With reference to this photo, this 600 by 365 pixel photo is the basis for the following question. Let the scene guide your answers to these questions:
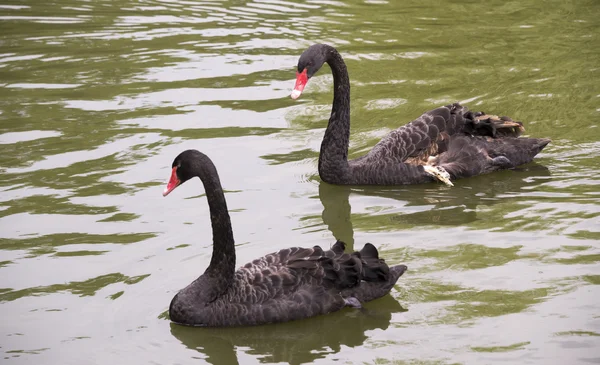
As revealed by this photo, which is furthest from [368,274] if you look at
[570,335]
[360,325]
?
[570,335]

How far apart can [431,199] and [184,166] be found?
111 inches

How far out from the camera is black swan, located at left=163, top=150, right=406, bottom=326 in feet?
20.8

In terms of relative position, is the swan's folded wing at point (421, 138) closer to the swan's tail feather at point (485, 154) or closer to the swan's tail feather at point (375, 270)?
the swan's tail feather at point (485, 154)

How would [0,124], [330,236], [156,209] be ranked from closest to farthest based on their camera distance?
[330,236] < [156,209] < [0,124]

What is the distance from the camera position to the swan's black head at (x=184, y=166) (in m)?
6.32

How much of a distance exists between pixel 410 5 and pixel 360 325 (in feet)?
30.8

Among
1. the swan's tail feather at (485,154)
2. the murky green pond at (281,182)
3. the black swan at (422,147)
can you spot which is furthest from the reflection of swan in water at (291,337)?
the swan's tail feather at (485,154)

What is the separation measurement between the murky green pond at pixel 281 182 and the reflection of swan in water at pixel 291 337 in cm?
2

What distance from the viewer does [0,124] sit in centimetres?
1063

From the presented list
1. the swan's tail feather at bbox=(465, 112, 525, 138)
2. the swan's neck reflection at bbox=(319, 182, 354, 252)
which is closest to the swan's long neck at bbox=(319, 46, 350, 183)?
the swan's neck reflection at bbox=(319, 182, 354, 252)

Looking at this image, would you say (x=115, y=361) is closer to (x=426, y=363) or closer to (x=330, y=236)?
(x=426, y=363)

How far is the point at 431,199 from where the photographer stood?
27.9 feet

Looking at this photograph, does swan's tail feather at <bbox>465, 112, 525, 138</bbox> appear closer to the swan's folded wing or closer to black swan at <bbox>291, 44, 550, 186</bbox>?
black swan at <bbox>291, 44, 550, 186</bbox>

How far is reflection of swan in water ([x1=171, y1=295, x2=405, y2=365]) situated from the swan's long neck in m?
2.54
